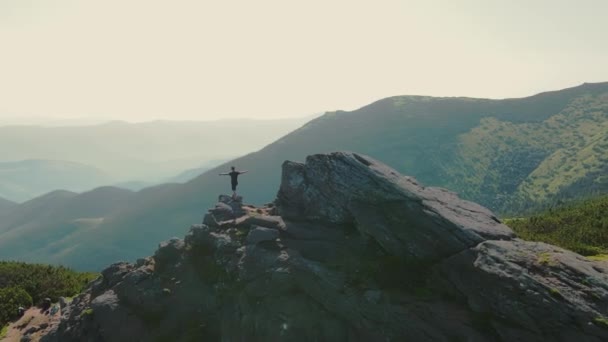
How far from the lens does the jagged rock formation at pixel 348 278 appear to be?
25375 millimetres

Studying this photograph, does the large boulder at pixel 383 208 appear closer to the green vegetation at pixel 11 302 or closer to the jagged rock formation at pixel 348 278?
the jagged rock formation at pixel 348 278

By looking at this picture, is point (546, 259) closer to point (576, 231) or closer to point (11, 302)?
point (576, 231)

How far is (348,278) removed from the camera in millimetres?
32406

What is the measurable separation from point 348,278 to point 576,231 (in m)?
54.3

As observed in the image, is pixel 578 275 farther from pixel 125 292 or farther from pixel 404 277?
pixel 125 292

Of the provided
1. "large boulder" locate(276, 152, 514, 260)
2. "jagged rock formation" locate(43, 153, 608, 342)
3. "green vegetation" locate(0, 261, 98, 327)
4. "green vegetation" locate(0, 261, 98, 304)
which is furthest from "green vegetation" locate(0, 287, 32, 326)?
"large boulder" locate(276, 152, 514, 260)

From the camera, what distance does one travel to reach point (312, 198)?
4141 cm

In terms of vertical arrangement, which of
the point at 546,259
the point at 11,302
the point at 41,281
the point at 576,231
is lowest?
the point at 41,281

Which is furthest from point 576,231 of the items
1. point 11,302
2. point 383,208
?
point 11,302

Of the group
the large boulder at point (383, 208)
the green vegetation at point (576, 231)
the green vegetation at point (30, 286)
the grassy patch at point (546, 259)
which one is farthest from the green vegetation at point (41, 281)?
the green vegetation at point (576, 231)

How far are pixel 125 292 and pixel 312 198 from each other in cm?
2142

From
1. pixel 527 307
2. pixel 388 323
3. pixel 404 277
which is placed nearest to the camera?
pixel 527 307

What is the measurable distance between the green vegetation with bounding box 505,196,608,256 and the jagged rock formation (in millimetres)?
22566

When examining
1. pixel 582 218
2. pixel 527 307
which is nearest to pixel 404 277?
pixel 527 307
